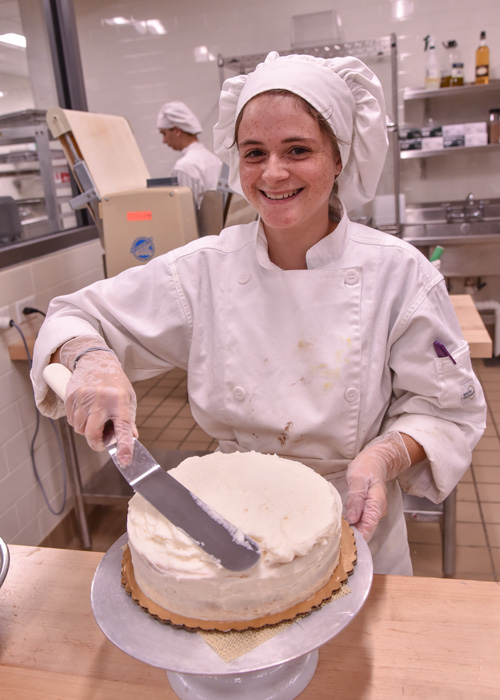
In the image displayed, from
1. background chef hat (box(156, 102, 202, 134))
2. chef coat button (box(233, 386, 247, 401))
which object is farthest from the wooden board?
background chef hat (box(156, 102, 202, 134))

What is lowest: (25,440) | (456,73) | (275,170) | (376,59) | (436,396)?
(25,440)

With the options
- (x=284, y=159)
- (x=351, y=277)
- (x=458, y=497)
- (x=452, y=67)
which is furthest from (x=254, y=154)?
(x=452, y=67)

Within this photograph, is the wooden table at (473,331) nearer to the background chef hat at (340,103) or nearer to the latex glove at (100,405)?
the background chef hat at (340,103)

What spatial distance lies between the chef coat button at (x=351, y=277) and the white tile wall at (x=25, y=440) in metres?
1.50

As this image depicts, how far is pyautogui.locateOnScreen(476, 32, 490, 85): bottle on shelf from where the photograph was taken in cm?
396

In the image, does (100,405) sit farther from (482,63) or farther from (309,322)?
(482,63)

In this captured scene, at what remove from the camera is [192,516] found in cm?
77

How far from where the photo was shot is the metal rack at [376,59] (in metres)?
4.02

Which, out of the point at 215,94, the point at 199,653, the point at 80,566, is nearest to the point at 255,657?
the point at 199,653

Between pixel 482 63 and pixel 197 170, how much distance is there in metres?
2.14

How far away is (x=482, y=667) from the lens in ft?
2.57

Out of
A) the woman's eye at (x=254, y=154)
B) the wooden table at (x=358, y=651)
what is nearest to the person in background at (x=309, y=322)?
the woman's eye at (x=254, y=154)

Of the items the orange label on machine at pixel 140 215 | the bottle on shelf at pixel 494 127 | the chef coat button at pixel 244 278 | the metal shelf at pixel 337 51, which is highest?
the metal shelf at pixel 337 51

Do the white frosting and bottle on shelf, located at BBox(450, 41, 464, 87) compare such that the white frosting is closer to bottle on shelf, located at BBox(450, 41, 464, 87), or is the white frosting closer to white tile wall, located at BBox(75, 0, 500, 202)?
bottle on shelf, located at BBox(450, 41, 464, 87)
